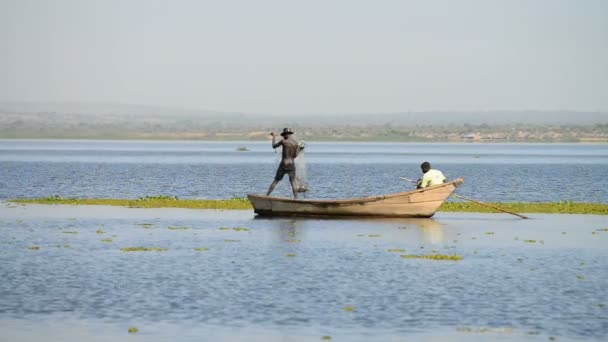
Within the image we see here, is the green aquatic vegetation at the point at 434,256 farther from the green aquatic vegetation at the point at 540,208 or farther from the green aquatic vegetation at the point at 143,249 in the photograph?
the green aquatic vegetation at the point at 540,208

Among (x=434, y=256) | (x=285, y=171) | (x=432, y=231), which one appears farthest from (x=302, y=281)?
(x=285, y=171)

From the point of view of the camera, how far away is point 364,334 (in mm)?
20859

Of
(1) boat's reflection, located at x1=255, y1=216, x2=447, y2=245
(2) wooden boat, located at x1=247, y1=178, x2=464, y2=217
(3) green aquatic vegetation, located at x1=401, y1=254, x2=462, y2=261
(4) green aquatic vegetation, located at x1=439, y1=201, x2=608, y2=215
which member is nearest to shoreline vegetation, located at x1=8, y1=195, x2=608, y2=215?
(4) green aquatic vegetation, located at x1=439, y1=201, x2=608, y2=215

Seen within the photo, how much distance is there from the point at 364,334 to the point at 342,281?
256 inches

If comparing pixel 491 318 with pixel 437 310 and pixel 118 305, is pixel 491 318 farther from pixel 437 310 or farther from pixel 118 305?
pixel 118 305

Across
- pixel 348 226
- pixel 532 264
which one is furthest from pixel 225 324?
pixel 348 226

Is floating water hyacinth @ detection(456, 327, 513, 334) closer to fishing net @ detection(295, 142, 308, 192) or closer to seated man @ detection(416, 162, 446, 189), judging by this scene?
seated man @ detection(416, 162, 446, 189)

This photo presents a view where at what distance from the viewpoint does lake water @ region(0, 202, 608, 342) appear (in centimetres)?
2144

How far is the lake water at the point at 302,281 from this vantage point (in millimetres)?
21438

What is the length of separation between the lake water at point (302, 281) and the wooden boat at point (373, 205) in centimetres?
108

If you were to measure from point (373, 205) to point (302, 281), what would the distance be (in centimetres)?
1678

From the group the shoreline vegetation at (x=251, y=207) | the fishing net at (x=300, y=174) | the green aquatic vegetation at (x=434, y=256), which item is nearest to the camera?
the green aquatic vegetation at (x=434, y=256)

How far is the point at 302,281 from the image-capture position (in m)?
27.2

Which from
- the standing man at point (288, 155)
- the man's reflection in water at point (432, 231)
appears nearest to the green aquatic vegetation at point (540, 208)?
the man's reflection in water at point (432, 231)
